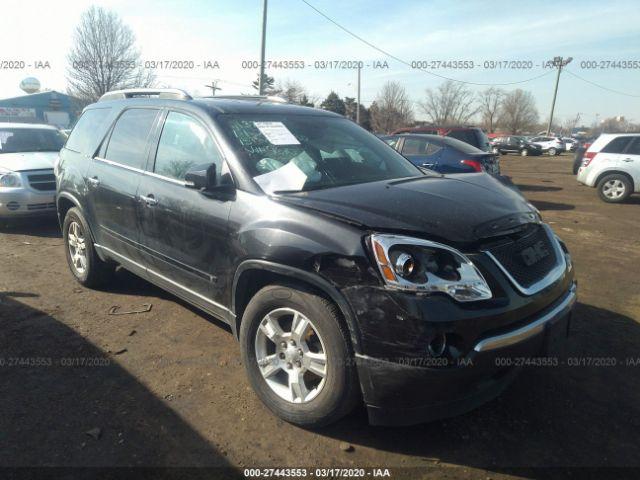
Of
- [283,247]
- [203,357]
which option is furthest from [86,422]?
[283,247]

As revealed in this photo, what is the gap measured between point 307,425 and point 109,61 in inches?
1209

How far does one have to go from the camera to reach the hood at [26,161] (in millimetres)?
7402

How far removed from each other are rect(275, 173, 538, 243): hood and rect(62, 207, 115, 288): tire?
2.83m

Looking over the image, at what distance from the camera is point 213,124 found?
3.14m

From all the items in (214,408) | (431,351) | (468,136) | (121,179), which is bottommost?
(214,408)

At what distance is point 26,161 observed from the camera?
7.60 meters

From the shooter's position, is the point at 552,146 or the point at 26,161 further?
the point at 552,146

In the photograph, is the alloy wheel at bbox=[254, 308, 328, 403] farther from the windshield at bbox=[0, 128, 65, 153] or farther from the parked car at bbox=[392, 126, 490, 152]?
the parked car at bbox=[392, 126, 490, 152]

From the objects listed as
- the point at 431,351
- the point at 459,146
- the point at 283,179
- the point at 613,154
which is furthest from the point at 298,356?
the point at 613,154

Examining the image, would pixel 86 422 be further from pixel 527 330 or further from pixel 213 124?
pixel 527 330

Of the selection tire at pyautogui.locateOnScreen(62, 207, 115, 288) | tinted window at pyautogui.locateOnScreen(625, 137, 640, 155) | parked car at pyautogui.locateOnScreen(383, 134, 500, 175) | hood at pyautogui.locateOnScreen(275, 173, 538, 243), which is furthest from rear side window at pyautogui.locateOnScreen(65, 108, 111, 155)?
tinted window at pyautogui.locateOnScreen(625, 137, 640, 155)

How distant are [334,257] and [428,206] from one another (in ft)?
2.20

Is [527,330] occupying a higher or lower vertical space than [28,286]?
higher

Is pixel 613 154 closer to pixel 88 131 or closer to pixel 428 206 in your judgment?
pixel 428 206
